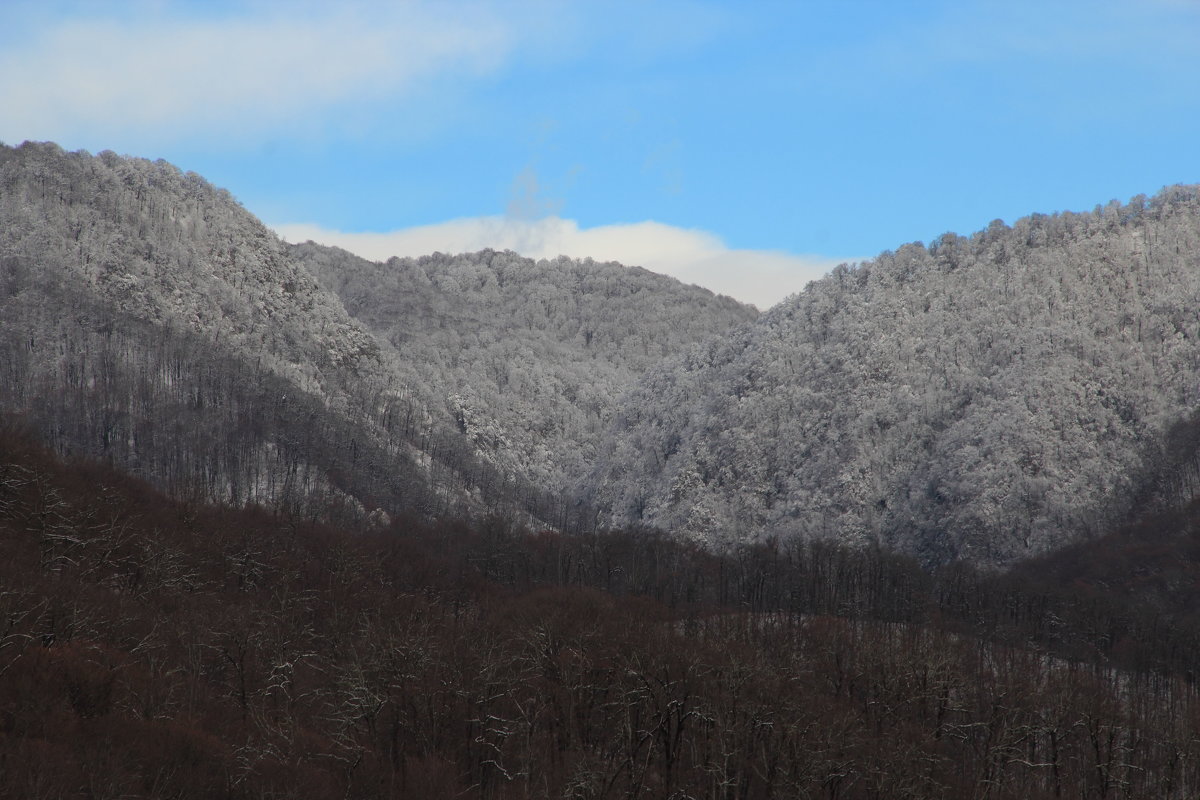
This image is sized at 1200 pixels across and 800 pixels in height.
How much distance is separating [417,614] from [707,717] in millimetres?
44041

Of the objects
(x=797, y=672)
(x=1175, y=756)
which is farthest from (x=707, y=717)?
(x=1175, y=756)

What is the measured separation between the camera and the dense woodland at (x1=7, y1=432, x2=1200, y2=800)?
193 ft

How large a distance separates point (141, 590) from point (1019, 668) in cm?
8274

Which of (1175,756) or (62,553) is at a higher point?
(62,553)

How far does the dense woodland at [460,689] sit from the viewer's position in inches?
2318

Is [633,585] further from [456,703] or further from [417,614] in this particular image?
[456,703]

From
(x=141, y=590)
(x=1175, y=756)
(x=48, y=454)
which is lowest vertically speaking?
(x=1175, y=756)

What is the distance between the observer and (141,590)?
300ft

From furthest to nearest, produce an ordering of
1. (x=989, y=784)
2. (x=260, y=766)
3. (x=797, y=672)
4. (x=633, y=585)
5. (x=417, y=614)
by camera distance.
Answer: (x=633, y=585) → (x=417, y=614) → (x=797, y=672) → (x=989, y=784) → (x=260, y=766)

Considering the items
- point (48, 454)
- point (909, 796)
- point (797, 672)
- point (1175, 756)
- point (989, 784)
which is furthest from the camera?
point (48, 454)

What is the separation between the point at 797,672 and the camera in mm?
86750

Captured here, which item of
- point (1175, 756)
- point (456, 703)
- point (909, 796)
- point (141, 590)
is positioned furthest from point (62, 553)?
point (1175, 756)

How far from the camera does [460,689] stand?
230ft

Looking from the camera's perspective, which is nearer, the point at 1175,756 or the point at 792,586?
the point at 1175,756
